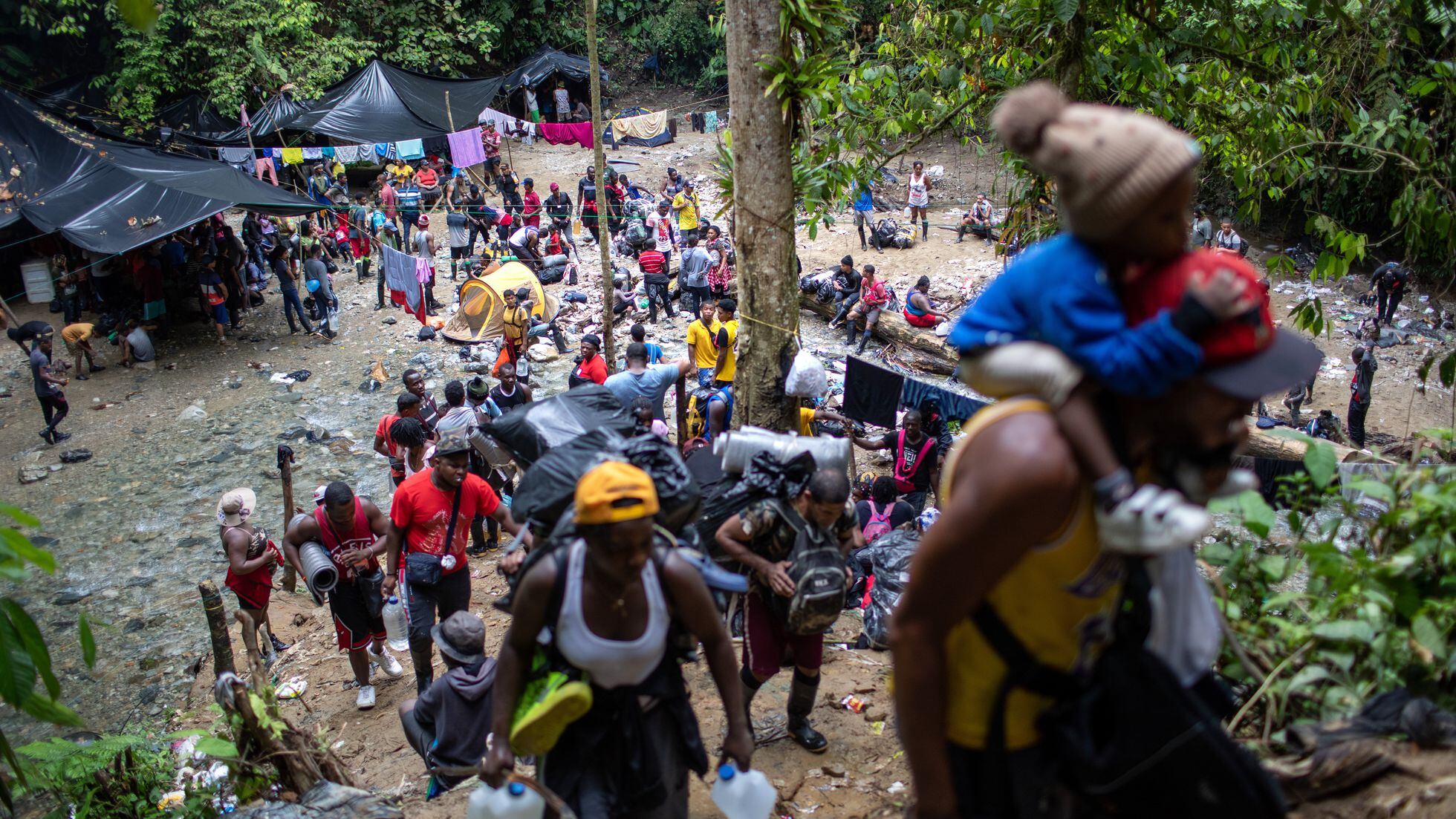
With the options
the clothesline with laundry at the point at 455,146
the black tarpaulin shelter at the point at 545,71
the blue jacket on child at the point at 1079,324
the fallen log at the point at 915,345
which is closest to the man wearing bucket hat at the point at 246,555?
the blue jacket on child at the point at 1079,324

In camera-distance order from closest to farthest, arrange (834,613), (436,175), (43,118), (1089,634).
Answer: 1. (1089,634)
2. (834,613)
3. (43,118)
4. (436,175)

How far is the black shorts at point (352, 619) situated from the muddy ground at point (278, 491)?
1.45 feet

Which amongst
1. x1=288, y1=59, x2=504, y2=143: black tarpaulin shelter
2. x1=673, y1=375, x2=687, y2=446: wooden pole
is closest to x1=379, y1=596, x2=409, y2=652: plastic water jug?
x1=673, y1=375, x2=687, y2=446: wooden pole

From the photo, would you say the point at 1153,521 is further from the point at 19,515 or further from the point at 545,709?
the point at 19,515

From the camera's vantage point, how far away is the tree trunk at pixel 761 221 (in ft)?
17.9

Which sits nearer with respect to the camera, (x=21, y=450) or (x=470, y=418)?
(x=470, y=418)

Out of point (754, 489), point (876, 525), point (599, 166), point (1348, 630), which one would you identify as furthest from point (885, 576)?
point (599, 166)

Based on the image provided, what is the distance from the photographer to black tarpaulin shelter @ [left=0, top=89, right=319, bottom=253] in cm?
1380

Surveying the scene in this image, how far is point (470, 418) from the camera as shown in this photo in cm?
766

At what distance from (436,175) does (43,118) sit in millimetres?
8863

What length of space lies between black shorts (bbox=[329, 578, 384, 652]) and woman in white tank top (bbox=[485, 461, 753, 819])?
11.6 ft

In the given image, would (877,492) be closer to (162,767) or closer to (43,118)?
(162,767)

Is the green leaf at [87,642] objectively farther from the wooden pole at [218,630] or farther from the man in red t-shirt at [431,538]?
the man in red t-shirt at [431,538]

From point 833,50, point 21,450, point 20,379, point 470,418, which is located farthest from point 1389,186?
point 20,379
